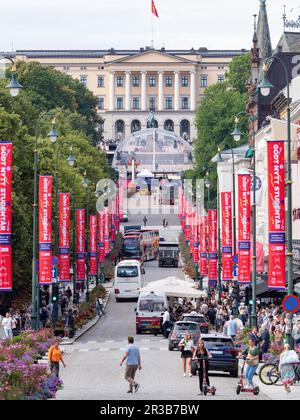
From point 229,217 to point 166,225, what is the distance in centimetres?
9147

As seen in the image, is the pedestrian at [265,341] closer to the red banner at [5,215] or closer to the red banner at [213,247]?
the red banner at [5,215]

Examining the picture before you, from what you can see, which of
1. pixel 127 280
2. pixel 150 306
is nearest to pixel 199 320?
pixel 150 306

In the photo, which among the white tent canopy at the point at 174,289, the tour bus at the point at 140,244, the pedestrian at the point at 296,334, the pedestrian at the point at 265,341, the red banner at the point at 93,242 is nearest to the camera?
the pedestrian at the point at 296,334

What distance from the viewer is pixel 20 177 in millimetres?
71938

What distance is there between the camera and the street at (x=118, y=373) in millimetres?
35466

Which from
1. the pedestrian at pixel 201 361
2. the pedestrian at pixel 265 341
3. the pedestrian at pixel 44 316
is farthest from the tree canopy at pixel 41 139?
the pedestrian at pixel 201 361

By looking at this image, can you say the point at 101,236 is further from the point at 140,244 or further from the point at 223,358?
the point at 223,358

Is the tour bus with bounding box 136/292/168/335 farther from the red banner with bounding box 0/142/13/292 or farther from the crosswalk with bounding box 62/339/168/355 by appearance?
the red banner with bounding box 0/142/13/292

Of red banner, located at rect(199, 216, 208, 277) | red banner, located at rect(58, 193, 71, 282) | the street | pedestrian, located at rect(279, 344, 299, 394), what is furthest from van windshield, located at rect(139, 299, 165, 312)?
pedestrian, located at rect(279, 344, 299, 394)

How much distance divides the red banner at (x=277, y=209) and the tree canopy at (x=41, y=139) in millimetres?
22497

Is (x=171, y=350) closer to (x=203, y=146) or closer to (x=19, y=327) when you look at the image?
(x=19, y=327)

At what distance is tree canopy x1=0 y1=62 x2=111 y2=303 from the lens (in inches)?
2660

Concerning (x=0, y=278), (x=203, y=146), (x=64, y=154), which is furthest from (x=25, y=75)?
(x=0, y=278)

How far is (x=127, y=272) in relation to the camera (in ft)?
319
